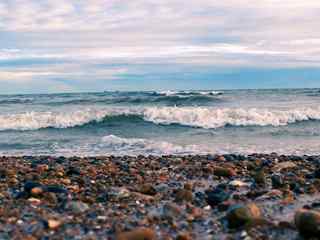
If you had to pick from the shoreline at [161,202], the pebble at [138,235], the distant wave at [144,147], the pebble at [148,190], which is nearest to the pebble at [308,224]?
the shoreline at [161,202]

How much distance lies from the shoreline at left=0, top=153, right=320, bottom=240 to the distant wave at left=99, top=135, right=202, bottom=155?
12.1 ft

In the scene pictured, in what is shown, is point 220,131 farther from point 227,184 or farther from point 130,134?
point 227,184

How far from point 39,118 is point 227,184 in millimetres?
16973

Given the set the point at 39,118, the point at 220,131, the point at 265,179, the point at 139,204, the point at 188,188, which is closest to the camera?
the point at 139,204

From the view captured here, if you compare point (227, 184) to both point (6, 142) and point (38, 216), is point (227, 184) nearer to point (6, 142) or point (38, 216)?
point (38, 216)

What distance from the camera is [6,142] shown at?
17.0 m

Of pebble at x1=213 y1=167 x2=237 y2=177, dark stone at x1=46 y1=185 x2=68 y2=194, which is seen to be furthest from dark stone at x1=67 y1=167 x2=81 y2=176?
pebble at x1=213 y1=167 x2=237 y2=177

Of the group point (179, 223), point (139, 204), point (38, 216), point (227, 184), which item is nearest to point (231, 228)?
point (179, 223)

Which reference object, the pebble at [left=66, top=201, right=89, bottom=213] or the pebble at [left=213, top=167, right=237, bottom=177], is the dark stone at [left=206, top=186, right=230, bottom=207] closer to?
the pebble at [left=66, top=201, right=89, bottom=213]

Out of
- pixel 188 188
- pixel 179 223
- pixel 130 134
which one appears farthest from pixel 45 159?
pixel 130 134

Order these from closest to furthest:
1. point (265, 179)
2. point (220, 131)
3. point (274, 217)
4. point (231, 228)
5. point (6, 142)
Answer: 1. point (231, 228)
2. point (274, 217)
3. point (265, 179)
4. point (6, 142)
5. point (220, 131)

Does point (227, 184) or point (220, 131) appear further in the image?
point (220, 131)

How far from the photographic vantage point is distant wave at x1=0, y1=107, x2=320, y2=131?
2103cm

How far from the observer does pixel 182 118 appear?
22016mm
